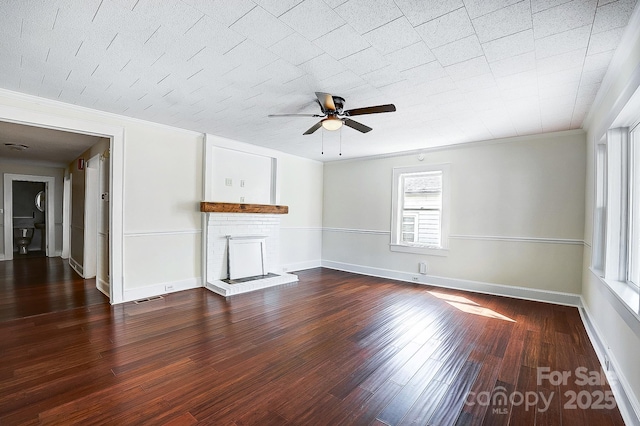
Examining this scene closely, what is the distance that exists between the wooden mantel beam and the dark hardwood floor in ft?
4.47

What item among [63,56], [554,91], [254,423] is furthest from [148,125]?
[554,91]

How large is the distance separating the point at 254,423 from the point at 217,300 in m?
2.57

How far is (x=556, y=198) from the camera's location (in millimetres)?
4109

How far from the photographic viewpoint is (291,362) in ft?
7.95

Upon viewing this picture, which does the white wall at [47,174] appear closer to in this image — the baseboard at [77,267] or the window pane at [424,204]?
the baseboard at [77,267]

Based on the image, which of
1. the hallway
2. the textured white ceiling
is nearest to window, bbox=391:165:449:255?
the textured white ceiling

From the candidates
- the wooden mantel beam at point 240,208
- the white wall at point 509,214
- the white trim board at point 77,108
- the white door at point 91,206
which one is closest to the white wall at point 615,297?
the white wall at point 509,214

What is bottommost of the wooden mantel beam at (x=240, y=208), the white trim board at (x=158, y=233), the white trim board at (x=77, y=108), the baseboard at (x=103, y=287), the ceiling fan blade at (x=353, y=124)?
the baseboard at (x=103, y=287)

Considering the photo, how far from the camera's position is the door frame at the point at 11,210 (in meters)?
7.03

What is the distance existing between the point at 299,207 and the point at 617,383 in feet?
17.0

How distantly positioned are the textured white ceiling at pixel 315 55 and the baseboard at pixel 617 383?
7.53ft

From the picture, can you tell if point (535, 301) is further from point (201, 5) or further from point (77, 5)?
point (77, 5)

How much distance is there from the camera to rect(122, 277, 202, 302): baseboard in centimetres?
396

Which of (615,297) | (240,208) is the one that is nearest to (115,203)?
(240,208)
